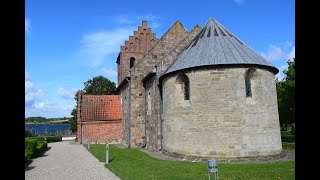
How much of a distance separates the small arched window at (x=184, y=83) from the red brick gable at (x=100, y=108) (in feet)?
48.2

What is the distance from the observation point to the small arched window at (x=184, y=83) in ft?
54.5

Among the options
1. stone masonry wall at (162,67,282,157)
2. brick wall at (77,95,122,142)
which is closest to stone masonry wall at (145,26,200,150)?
stone masonry wall at (162,67,282,157)

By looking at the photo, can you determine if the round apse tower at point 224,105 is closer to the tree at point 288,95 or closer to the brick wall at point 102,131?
the brick wall at point 102,131

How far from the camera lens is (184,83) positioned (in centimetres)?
1698

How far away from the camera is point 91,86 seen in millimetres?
56594

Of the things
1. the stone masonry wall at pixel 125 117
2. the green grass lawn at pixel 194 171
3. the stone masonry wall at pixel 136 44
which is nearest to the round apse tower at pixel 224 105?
the green grass lawn at pixel 194 171

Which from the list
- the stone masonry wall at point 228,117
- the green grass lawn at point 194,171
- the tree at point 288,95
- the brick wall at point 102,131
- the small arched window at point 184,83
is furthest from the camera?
the tree at point 288,95

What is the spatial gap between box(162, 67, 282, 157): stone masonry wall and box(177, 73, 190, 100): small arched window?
450 millimetres

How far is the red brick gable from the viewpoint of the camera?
2995cm

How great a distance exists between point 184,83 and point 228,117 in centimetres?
357

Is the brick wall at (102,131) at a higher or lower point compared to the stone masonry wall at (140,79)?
lower

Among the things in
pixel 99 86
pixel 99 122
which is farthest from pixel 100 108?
pixel 99 86

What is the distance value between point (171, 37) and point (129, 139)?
9.70 meters

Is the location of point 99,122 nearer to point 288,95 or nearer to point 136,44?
point 136,44
